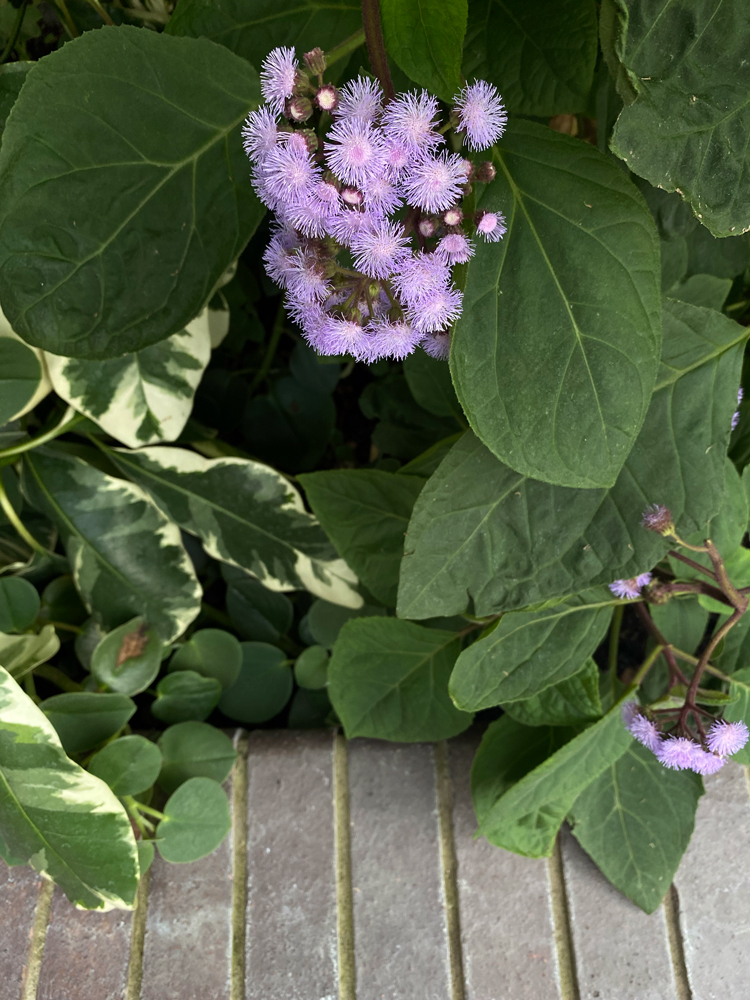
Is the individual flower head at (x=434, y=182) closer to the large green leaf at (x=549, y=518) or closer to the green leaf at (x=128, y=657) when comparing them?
the large green leaf at (x=549, y=518)

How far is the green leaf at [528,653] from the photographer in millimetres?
688

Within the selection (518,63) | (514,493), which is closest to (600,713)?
(514,493)

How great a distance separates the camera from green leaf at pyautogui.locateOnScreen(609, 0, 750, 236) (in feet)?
1.42

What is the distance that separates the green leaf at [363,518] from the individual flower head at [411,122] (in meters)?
0.38

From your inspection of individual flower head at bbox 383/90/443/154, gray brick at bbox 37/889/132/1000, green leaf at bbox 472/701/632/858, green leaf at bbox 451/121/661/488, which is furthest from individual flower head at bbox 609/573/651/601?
gray brick at bbox 37/889/132/1000

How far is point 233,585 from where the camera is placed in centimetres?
100

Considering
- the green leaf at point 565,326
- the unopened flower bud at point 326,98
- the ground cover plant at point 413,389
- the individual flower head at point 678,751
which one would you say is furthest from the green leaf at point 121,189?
the individual flower head at point 678,751

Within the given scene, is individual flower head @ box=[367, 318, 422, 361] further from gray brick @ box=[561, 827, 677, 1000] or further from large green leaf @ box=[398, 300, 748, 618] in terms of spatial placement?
gray brick @ box=[561, 827, 677, 1000]

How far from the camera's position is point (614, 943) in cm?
80

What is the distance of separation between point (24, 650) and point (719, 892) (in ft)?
2.67

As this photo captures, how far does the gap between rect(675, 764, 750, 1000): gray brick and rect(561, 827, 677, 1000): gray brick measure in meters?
0.03

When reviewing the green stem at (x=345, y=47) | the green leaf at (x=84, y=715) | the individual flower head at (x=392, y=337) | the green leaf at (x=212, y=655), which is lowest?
the green leaf at (x=212, y=655)

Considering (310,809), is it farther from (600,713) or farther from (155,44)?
(155,44)

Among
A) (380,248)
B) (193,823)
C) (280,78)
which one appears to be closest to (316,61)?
(280,78)
